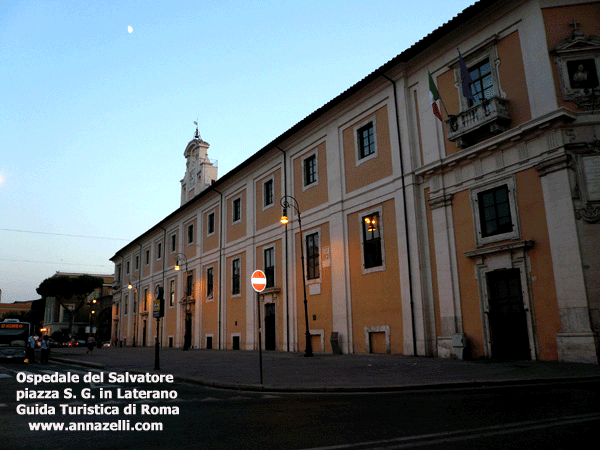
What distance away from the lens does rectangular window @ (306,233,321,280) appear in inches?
968

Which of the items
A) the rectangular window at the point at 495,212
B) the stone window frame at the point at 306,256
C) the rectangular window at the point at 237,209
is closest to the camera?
the rectangular window at the point at 495,212

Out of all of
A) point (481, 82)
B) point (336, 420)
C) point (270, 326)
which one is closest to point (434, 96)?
point (481, 82)

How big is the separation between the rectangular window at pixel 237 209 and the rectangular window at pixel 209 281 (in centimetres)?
504

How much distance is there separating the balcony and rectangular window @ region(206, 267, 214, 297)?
23024mm

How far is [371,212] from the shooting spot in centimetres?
2138

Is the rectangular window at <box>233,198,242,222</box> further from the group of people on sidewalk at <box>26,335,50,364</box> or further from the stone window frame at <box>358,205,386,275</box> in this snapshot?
the group of people on sidewalk at <box>26,335,50,364</box>

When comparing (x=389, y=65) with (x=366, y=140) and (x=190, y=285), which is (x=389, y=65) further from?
(x=190, y=285)

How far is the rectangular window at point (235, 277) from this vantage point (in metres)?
32.4

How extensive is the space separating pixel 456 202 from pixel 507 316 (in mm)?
4358

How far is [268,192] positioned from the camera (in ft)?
98.6

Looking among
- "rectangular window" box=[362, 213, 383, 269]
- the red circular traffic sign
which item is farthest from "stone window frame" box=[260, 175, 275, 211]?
the red circular traffic sign

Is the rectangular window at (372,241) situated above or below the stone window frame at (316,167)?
below

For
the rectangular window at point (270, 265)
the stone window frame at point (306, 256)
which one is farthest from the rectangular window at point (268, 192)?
the stone window frame at point (306, 256)

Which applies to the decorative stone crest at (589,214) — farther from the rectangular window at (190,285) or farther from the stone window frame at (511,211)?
the rectangular window at (190,285)
